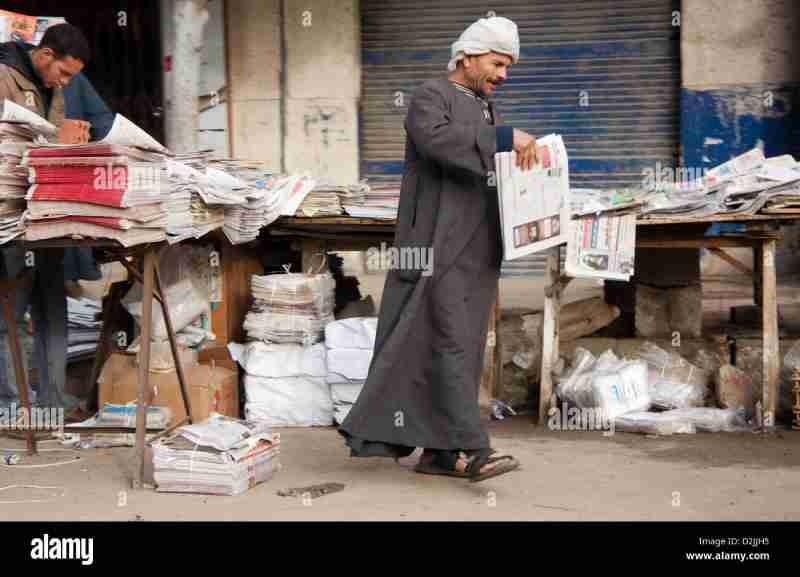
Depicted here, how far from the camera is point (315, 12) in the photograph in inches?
438

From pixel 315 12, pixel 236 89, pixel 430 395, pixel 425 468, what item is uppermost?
pixel 315 12

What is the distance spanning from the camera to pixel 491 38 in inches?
171

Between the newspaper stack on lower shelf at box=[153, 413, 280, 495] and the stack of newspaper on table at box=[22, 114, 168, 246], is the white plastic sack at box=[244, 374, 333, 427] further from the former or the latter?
the stack of newspaper on table at box=[22, 114, 168, 246]

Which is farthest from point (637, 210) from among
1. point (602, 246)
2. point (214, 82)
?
point (214, 82)

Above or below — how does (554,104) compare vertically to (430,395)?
above

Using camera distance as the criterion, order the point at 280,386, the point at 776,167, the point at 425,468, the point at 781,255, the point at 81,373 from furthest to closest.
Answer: the point at 781,255 → the point at 81,373 → the point at 280,386 → the point at 776,167 → the point at 425,468

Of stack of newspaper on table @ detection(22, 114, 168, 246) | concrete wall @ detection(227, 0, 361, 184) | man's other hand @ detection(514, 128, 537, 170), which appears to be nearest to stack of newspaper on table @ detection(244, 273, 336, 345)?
stack of newspaper on table @ detection(22, 114, 168, 246)

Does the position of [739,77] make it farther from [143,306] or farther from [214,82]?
[143,306]

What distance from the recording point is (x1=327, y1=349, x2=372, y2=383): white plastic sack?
570 centimetres

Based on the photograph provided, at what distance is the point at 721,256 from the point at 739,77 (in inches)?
209

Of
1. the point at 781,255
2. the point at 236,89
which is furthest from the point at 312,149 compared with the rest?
the point at 781,255

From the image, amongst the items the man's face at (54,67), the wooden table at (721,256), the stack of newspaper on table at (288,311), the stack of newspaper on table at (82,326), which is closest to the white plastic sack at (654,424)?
the wooden table at (721,256)

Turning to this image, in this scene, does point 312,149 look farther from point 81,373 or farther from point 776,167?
point 776,167

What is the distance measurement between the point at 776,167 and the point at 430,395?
2.29m
